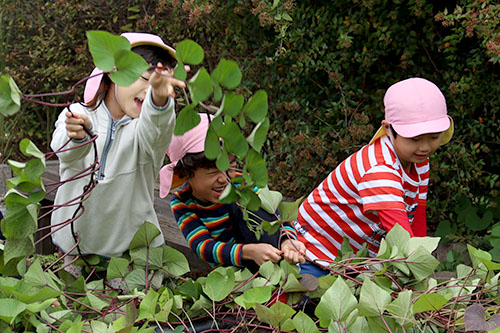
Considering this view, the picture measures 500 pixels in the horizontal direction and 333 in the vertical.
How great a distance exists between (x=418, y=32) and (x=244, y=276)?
96.2 inches

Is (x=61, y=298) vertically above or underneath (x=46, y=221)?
above

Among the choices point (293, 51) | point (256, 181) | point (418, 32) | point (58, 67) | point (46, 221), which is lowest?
point (46, 221)

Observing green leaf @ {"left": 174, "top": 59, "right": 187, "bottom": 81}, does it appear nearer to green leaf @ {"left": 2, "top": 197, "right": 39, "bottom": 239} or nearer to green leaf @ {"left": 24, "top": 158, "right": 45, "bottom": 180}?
green leaf @ {"left": 24, "top": 158, "right": 45, "bottom": 180}

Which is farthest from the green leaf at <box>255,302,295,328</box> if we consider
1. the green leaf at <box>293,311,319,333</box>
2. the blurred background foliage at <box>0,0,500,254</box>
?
the blurred background foliage at <box>0,0,500,254</box>

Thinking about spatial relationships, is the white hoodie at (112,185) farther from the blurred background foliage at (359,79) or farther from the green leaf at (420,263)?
the blurred background foliage at (359,79)

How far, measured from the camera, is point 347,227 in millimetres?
2316

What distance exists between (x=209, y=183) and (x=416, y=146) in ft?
2.43

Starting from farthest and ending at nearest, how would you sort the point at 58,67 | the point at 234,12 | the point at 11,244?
the point at 58,67 < the point at 234,12 < the point at 11,244

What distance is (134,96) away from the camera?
1939 millimetres

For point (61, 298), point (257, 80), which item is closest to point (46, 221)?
point (257, 80)

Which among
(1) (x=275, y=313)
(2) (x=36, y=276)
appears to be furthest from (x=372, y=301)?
(2) (x=36, y=276)

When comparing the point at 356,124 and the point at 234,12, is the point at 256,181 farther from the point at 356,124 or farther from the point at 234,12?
the point at 234,12

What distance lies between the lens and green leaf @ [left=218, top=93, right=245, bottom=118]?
3.60 ft

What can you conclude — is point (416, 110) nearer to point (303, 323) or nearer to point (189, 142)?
point (189, 142)
